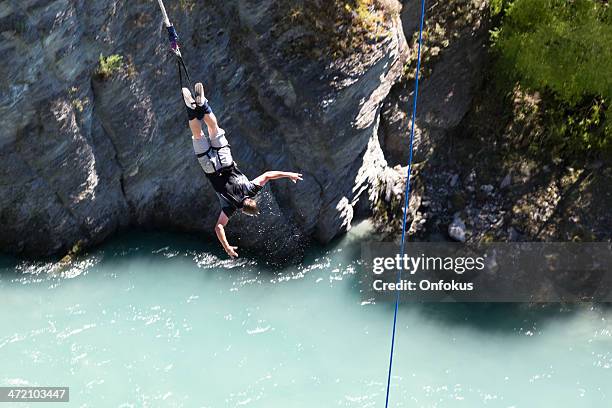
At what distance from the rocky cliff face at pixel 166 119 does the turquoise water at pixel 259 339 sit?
77 cm

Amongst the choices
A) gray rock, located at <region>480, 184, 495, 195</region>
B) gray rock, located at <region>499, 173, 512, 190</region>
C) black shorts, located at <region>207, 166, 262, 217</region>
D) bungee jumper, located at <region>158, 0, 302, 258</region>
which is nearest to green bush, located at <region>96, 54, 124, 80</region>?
bungee jumper, located at <region>158, 0, 302, 258</region>

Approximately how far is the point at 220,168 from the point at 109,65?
3396 mm

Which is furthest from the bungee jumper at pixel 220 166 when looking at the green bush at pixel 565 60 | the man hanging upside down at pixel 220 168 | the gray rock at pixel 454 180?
the green bush at pixel 565 60

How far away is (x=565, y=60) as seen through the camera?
13648 millimetres

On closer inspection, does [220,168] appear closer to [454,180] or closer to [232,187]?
[232,187]

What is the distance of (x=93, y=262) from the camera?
13.6m

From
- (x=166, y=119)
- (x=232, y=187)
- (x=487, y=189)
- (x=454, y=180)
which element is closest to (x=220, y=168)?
(x=232, y=187)

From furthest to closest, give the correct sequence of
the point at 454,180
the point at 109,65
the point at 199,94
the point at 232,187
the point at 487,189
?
1. the point at 454,180
2. the point at 487,189
3. the point at 109,65
4. the point at 232,187
5. the point at 199,94

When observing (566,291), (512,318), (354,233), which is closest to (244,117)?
(354,233)

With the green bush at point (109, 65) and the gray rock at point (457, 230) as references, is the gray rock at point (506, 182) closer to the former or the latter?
the gray rock at point (457, 230)

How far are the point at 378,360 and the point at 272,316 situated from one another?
2.24m

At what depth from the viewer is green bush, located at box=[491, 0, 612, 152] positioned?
43.7 ft

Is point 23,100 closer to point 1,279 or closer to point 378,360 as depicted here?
point 1,279

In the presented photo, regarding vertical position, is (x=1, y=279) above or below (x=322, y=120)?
below
